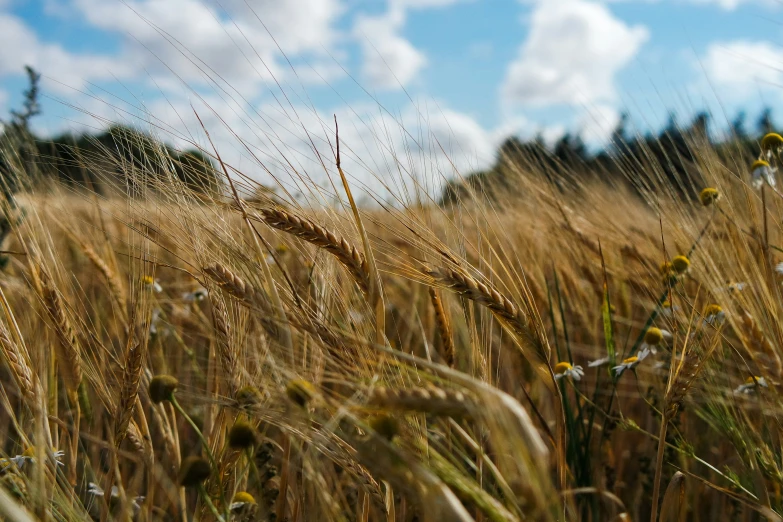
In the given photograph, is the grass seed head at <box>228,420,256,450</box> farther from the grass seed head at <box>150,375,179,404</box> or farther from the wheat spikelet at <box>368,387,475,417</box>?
the wheat spikelet at <box>368,387,475,417</box>

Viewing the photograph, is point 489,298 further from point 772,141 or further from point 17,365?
point 772,141

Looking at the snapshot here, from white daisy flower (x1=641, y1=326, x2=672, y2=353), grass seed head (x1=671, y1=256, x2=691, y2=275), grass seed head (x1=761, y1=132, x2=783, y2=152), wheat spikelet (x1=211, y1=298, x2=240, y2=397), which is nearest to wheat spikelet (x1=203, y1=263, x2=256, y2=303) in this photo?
wheat spikelet (x1=211, y1=298, x2=240, y2=397)

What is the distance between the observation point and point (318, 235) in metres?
0.95

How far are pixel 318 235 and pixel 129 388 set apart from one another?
39 centimetres

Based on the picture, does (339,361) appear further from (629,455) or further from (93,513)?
(629,455)

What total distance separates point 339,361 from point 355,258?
0.18 metres

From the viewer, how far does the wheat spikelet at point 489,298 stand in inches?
37.5

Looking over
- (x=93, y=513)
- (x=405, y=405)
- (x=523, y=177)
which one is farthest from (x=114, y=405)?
(x=523, y=177)

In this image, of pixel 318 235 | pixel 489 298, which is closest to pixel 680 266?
pixel 489 298

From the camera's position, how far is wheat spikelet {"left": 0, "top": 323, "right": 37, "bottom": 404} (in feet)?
3.48

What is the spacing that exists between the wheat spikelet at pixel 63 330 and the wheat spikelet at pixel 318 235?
46cm

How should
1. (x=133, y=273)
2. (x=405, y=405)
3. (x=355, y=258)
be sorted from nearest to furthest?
(x=405, y=405)
(x=355, y=258)
(x=133, y=273)

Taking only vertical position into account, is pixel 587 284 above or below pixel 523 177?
below

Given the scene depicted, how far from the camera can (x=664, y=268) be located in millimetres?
1723
